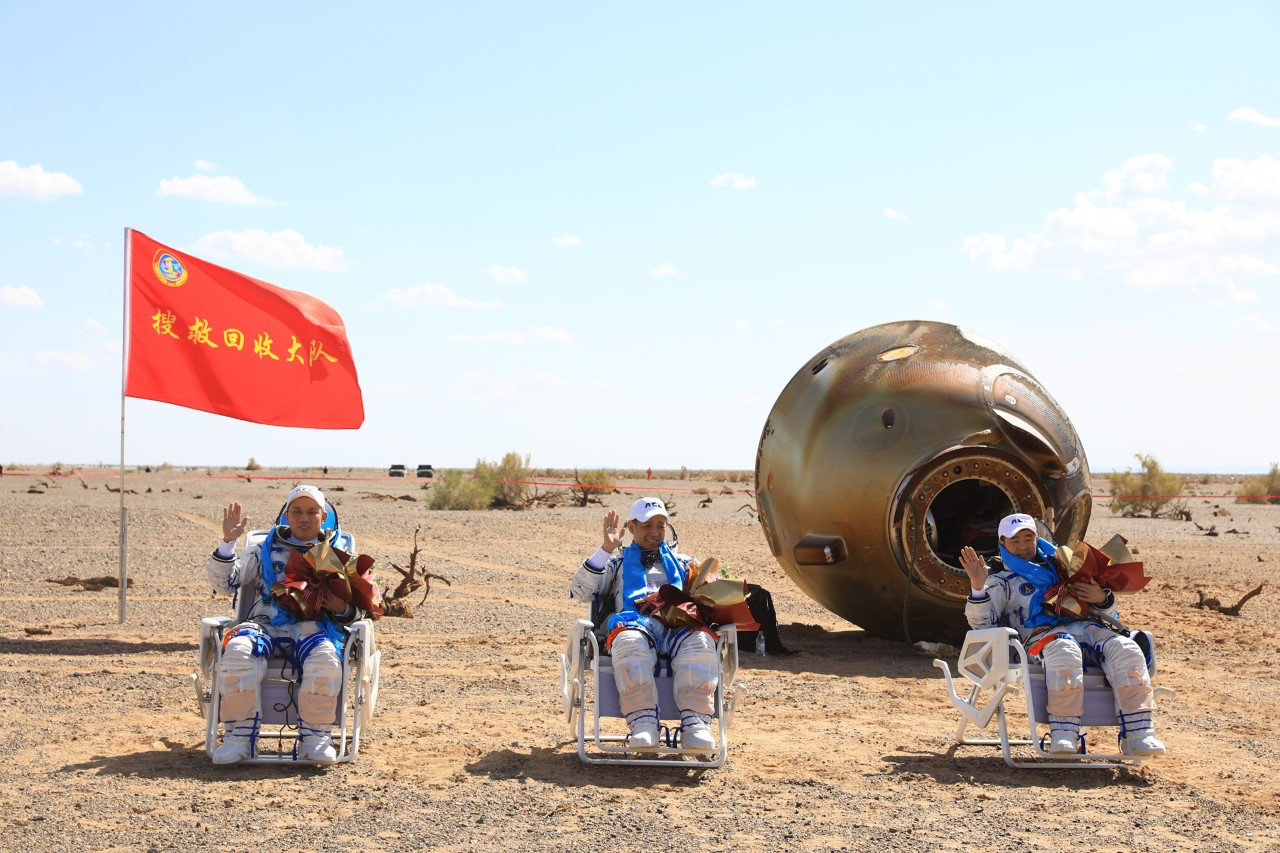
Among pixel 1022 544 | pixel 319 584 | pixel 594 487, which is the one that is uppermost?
pixel 594 487

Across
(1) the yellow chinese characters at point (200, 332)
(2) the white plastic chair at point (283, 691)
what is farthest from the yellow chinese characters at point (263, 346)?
(2) the white plastic chair at point (283, 691)

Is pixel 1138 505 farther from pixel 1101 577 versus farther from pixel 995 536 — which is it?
pixel 1101 577

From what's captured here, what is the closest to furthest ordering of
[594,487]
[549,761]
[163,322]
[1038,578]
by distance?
1. [549,761]
2. [1038,578]
3. [163,322]
4. [594,487]

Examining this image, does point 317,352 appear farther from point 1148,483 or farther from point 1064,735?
point 1148,483

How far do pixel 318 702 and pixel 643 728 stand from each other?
1772 millimetres

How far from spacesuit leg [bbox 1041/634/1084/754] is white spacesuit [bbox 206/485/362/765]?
13.0 feet

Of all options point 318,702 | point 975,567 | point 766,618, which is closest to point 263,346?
point 766,618

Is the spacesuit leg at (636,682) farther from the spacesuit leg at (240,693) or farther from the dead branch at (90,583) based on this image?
the dead branch at (90,583)

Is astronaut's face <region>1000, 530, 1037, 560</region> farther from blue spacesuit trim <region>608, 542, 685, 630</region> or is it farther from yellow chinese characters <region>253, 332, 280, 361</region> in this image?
yellow chinese characters <region>253, 332, 280, 361</region>

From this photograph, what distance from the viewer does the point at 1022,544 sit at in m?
7.93

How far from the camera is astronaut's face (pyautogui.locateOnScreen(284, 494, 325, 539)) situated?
762 cm

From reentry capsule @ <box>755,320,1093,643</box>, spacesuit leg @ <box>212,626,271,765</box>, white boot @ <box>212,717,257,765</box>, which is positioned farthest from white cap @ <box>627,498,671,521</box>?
reentry capsule @ <box>755,320,1093,643</box>

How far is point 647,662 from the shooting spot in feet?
23.5

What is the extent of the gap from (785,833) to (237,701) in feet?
9.93
